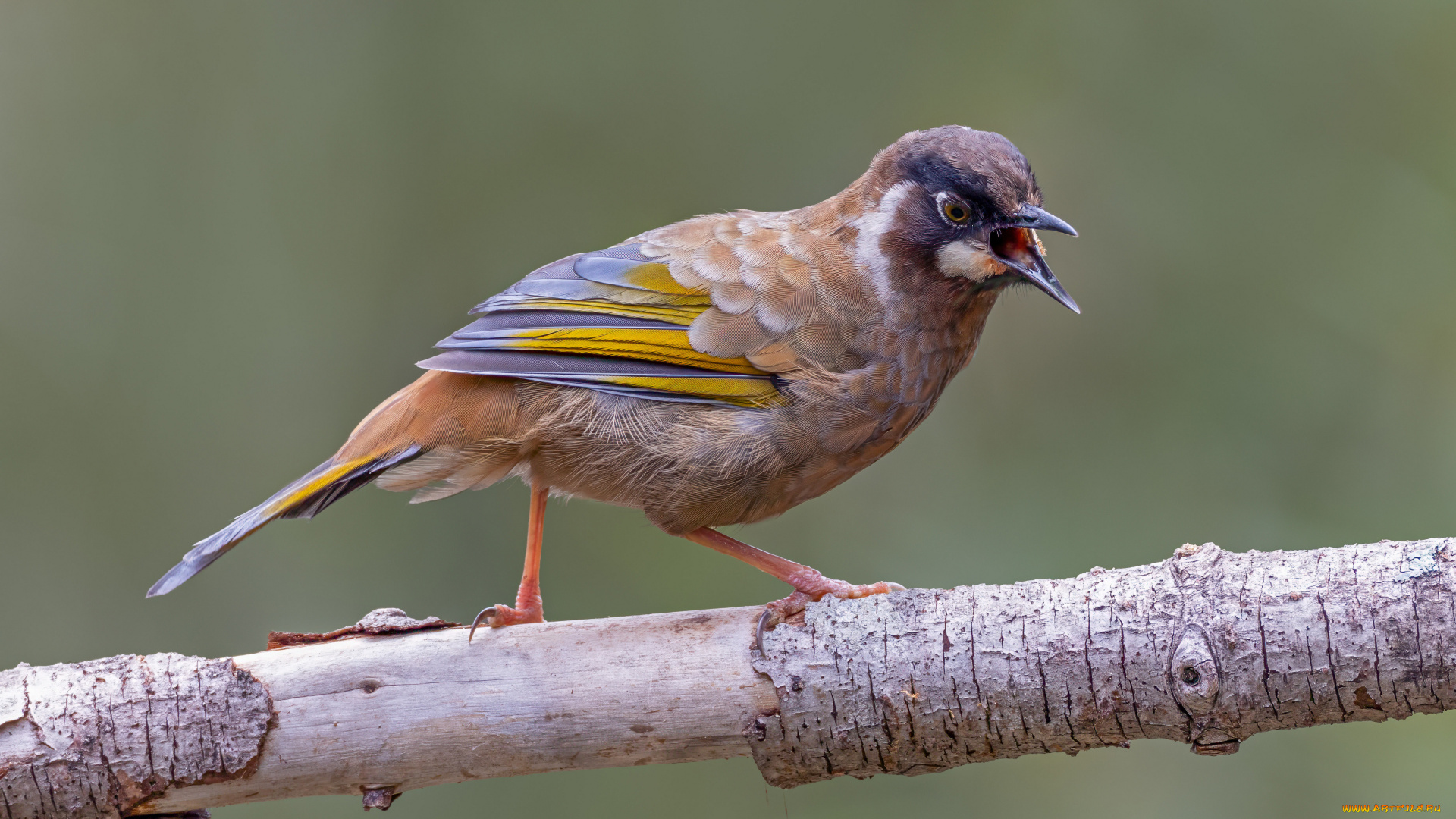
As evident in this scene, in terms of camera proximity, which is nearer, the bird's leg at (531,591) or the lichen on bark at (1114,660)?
the lichen on bark at (1114,660)

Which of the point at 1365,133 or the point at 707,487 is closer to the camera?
the point at 707,487

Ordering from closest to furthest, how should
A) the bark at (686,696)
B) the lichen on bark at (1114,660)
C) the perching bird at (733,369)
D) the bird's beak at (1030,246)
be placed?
Answer: the lichen on bark at (1114,660)
the bark at (686,696)
the bird's beak at (1030,246)
the perching bird at (733,369)

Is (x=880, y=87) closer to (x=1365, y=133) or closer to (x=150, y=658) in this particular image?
(x=1365, y=133)

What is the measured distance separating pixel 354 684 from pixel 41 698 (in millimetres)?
791

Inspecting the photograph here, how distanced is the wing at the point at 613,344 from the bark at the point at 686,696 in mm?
712

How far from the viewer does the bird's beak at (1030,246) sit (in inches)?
130

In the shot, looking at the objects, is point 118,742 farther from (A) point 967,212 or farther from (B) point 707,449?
(A) point 967,212

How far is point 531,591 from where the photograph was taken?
3.62 metres

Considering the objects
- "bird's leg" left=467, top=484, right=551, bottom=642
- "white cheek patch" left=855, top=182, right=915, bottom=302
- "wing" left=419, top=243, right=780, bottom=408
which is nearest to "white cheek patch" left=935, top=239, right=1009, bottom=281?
"white cheek patch" left=855, top=182, right=915, bottom=302

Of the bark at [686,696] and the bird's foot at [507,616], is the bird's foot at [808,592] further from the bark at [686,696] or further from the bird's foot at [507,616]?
the bird's foot at [507,616]

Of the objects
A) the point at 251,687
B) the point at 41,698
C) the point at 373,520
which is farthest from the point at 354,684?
the point at 373,520

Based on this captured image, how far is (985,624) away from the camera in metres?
2.83

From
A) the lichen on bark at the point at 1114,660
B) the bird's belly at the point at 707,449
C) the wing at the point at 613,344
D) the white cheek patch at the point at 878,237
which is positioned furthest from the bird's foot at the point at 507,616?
the white cheek patch at the point at 878,237

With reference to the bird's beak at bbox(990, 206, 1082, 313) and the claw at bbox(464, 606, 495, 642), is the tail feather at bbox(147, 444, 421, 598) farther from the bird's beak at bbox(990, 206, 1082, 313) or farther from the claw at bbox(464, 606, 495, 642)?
the bird's beak at bbox(990, 206, 1082, 313)
